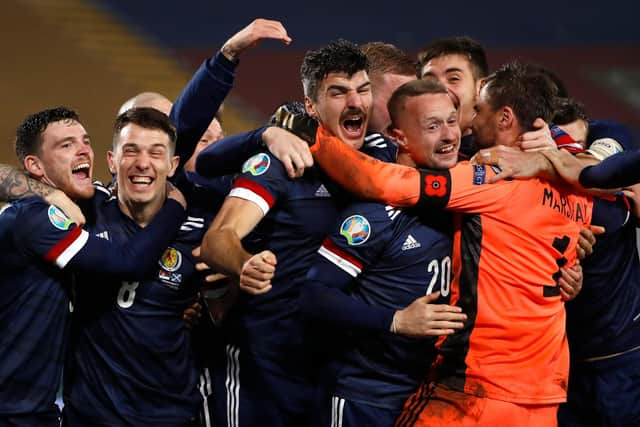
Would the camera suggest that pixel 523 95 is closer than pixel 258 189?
No

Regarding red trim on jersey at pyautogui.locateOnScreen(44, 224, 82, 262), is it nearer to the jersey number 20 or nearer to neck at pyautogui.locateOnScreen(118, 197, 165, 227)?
neck at pyautogui.locateOnScreen(118, 197, 165, 227)

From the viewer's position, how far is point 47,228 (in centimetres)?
365

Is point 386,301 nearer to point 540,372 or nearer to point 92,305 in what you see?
point 540,372

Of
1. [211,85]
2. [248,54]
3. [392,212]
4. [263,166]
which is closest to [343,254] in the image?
[392,212]

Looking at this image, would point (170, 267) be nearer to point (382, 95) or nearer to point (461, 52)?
point (382, 95)

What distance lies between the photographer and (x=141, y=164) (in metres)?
3.82

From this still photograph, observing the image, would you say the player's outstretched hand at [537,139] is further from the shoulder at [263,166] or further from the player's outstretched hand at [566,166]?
the shoulder at [263,166]

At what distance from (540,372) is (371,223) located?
0.84 metres

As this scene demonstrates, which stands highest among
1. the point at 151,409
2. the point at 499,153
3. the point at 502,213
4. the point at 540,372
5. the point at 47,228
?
the point at 499,153

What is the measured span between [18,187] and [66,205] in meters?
0.23

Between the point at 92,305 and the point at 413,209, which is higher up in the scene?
the point at 413,209

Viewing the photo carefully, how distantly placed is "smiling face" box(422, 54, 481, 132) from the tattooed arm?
2.00 m

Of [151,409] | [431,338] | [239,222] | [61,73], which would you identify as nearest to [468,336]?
[431,338]

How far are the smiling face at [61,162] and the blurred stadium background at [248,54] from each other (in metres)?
5.94
